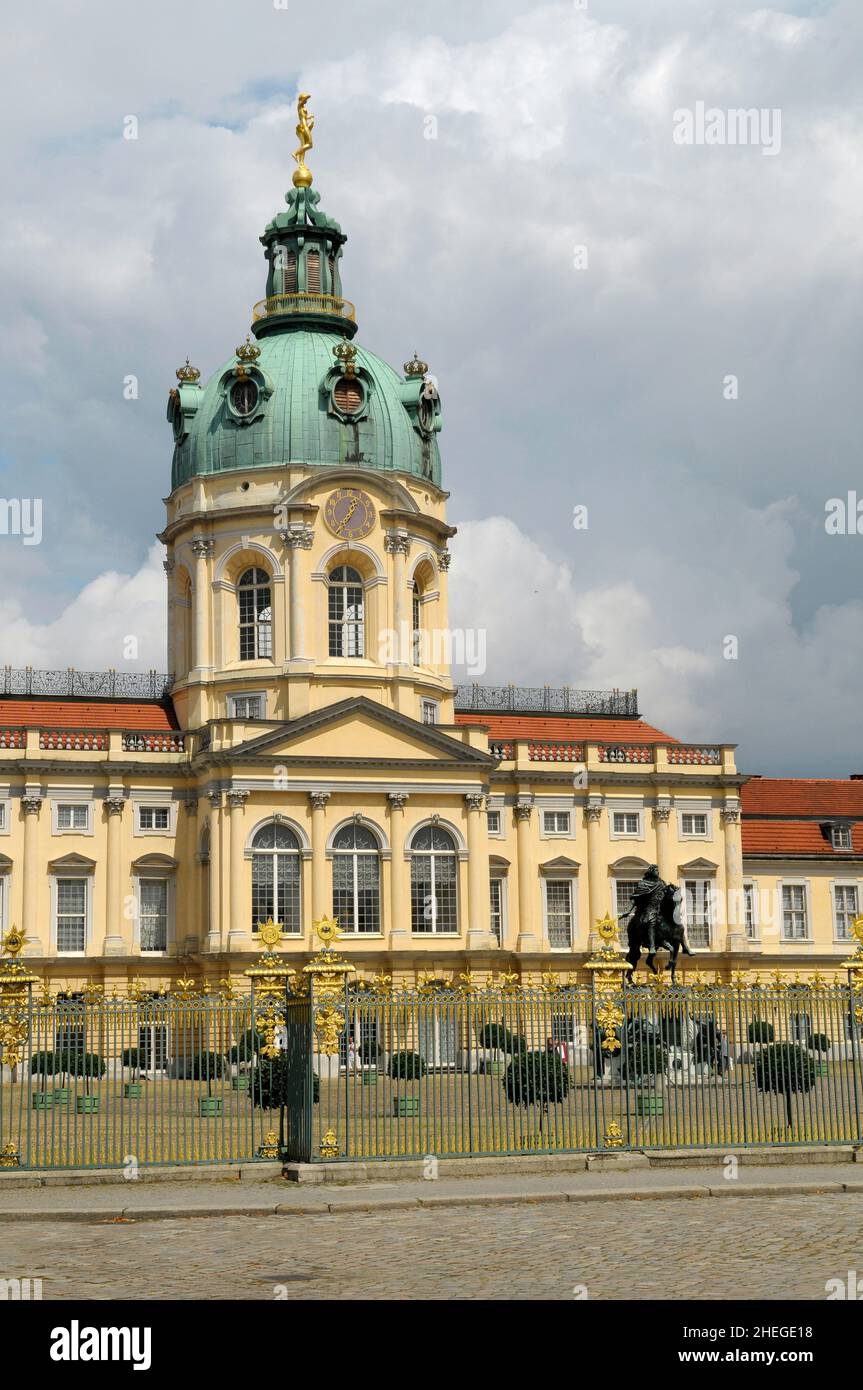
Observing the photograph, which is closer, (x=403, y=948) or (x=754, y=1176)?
(x=754, y=1176)

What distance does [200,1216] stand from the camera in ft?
70.7

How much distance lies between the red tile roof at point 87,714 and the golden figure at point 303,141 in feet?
70.5

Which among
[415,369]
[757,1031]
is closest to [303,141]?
[415,369]

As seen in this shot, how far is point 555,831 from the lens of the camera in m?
67.4

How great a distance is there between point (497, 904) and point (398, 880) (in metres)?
7.04

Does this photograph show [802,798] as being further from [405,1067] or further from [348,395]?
[405,1067]

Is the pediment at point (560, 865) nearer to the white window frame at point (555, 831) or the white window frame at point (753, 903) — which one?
the white window frame at point (555, 831)

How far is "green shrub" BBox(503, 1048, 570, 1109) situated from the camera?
27.3m

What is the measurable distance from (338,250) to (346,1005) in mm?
49515

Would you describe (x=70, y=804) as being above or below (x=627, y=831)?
above

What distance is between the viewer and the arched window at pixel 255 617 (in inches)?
2554

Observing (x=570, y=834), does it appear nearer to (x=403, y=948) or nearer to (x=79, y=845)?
(x=403, y=948)
